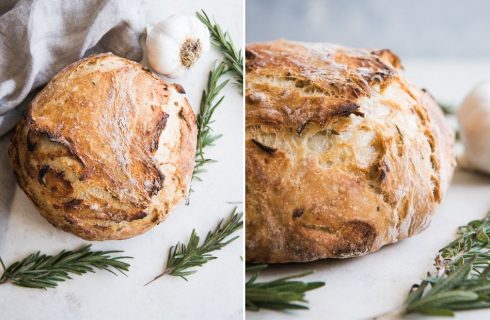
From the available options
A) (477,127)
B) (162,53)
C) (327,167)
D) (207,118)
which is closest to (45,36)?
(162,53)

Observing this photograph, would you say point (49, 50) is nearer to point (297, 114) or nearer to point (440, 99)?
point (297, 114)

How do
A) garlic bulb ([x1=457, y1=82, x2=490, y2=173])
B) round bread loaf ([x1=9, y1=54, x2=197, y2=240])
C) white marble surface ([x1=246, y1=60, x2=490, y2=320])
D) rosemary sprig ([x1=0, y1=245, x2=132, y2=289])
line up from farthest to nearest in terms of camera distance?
garlic bulb ([x1=457, y1=82, x2=490, y2=173]) < white marble surface ([x1=246, y1=60, x2=490, y2=320]) < rosemary sprig ([x1=0, y1=245, x2=132, y2=289]) < round bread loaf ([x1=9, y1=54, x2=197, y2=240])

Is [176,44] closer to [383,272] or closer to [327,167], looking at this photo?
[327,167]

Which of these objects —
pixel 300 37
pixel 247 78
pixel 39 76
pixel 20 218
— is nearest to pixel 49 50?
pixel 39 76

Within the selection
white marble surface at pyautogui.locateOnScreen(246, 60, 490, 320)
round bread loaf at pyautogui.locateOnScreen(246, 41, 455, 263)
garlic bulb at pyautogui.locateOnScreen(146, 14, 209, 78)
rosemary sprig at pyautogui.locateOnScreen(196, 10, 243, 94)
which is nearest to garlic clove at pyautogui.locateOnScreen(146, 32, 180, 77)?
garlic bulb at pyautogui.locateOnScreen(146, 14, 209, 78)

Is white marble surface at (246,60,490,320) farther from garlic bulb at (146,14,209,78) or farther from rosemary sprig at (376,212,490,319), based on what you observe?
garlic bulb at (146,14,209,78)

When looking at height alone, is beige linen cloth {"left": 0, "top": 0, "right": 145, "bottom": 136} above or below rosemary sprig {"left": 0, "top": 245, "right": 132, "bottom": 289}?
above
